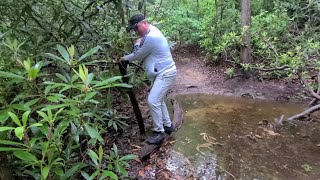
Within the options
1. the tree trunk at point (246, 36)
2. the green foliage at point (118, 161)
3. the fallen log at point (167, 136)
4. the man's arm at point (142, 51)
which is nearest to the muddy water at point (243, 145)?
the fallen log at point (167, 136)

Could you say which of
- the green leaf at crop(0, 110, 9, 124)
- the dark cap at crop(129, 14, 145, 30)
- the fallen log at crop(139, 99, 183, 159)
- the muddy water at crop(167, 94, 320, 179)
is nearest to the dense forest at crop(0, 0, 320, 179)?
the green leaf at crop(0, 110, 9, 124)

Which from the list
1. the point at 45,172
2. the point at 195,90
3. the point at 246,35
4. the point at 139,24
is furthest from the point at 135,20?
the point at 246,35

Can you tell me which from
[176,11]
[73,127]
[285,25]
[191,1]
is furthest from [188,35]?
[73,127]

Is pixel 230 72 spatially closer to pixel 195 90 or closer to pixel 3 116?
pixel 195 90

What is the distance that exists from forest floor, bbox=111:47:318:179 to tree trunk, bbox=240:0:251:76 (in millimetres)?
506

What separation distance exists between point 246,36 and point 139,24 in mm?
4416

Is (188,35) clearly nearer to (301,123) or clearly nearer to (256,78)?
(256,78)

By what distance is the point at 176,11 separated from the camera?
10.2 m

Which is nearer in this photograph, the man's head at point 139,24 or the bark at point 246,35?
the man's head at point 139,24

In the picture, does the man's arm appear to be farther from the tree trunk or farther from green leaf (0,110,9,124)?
the tree trunk

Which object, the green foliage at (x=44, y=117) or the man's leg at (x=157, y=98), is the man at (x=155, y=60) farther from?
the green foliage at (x=44, y=117)

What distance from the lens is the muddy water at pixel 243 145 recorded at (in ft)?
13.6

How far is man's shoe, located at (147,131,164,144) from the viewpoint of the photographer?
15.1 feet

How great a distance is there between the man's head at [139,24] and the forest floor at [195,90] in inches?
62.6
